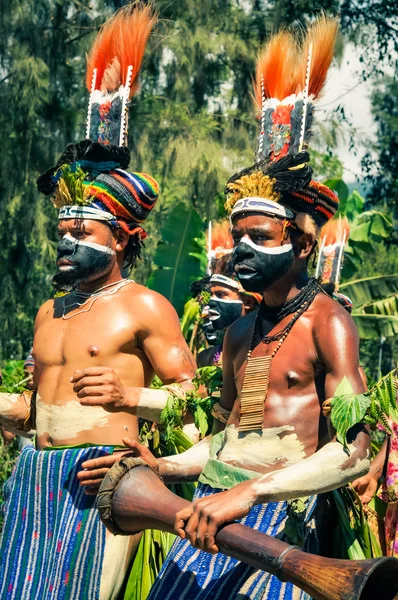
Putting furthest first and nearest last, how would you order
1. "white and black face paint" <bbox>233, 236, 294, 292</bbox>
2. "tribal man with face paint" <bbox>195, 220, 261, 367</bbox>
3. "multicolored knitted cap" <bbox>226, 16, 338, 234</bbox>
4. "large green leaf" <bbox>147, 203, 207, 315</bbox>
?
"large green leaf" <bbox>147, 203, 207, 315</bbox> → "tribal man with face paint" <bbox>195, 220, 261, 367</bbox> → "multicolored knitted cap" <bbox>226, 16, 338, 234</bbox> → "white and black face paint" <bbox>233, 236, 294, 292</bbox>

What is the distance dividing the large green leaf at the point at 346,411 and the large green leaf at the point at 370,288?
1100 cm

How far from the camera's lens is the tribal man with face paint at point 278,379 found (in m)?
3.61

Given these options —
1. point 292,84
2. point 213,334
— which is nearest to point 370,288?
point 213,334

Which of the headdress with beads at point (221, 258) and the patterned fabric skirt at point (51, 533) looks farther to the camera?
the headdress with beads at point (221, 258)

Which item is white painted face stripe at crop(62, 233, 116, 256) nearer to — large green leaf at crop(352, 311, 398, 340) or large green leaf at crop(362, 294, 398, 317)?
Result: large green leaf at crop(352, 311, 398, 340)

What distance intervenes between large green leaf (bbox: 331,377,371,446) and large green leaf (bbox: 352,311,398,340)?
966 cm

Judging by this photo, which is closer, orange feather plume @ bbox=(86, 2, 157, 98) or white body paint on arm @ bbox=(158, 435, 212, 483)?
white body paint on arm @ bbox=(158, 435, 212, 483)

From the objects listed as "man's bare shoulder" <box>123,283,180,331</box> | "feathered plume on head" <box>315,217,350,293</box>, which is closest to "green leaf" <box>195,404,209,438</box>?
"man's bare shoulder" <box>123,283,180,331</box>

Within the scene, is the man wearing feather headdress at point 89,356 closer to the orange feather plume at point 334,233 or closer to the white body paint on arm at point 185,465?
the white body paint on arm at point 185,465

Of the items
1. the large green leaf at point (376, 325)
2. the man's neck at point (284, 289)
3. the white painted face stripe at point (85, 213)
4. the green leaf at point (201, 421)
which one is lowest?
the large green leaf at point (376, 325)

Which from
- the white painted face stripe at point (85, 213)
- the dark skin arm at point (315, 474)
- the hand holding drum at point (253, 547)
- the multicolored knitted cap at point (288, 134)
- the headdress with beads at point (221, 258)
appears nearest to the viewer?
the hand holding drum at point (253, 547)

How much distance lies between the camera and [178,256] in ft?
44.3

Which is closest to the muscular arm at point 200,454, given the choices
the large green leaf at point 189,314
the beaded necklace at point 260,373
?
the beaded necklace at point 260,373

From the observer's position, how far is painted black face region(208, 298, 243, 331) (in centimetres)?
873
